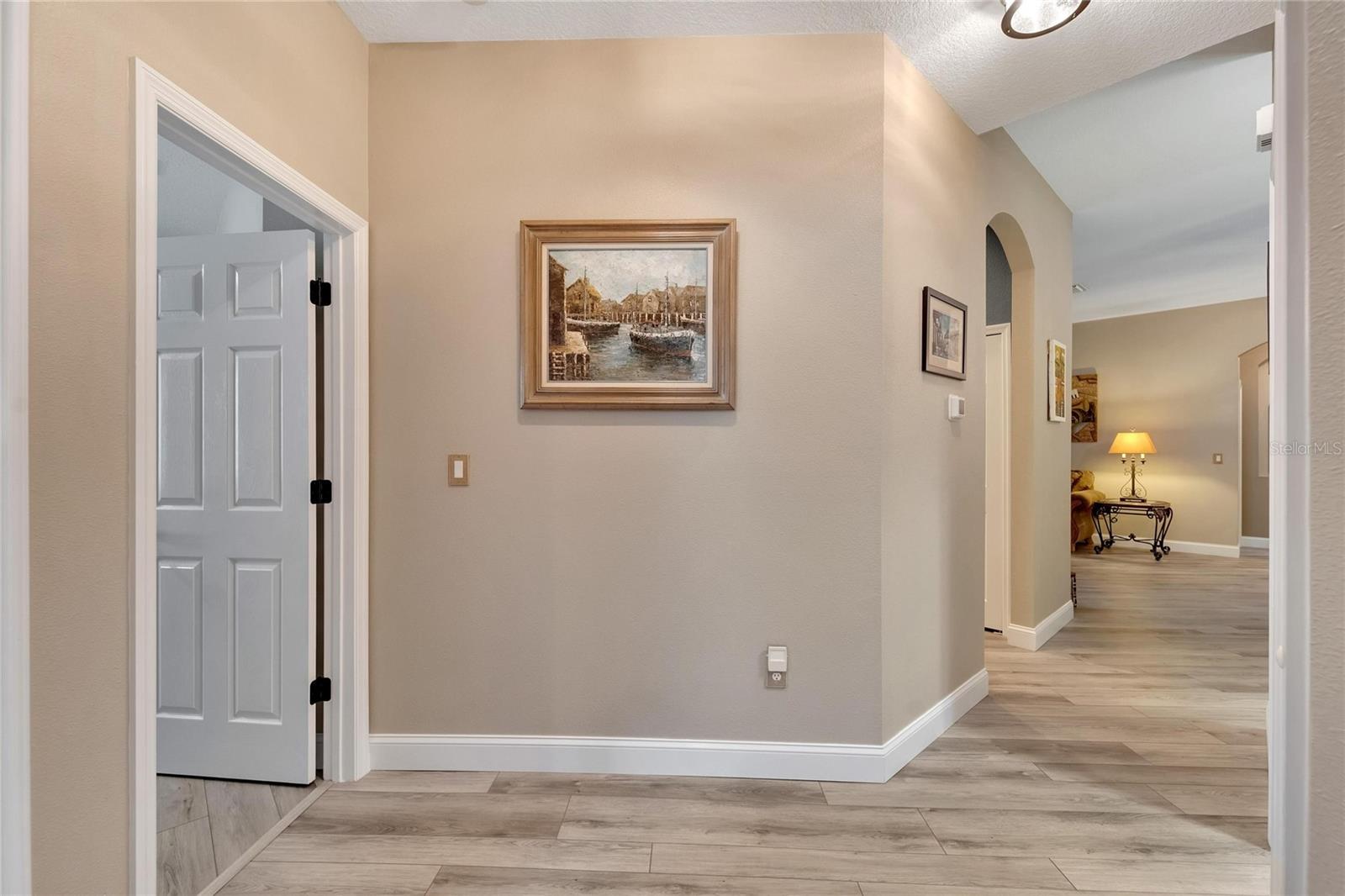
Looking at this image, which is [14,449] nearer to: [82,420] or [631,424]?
[82,420]

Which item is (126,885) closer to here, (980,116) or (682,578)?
(682,578)

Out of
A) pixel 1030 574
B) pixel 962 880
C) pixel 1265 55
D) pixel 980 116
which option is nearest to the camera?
pixel 962 880

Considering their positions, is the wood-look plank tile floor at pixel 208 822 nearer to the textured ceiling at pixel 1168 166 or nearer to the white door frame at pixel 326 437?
the white door frame at pixel 326 437

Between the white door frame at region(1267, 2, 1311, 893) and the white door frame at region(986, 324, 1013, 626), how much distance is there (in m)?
3.37

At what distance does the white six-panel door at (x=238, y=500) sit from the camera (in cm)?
221

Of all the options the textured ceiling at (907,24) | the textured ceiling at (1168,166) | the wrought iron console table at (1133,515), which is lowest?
the wrought iron console table at (1133,515)

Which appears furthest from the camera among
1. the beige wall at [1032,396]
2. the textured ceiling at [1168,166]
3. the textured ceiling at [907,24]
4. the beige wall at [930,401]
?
the beige wall at [1032,396]

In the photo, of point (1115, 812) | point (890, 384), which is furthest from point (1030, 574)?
point (890, 384)

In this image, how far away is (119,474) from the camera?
52.7 inches

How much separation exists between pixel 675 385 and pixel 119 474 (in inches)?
60.7

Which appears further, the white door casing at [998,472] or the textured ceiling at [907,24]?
the white door casing at [998,472]

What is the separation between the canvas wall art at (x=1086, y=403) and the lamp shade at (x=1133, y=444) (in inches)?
18.4

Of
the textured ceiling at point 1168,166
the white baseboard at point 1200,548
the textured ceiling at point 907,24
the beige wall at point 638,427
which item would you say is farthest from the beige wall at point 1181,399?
the beige wall at point 638,427

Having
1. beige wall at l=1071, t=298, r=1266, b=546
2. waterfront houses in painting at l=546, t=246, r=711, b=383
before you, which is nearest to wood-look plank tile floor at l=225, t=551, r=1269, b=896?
waterfront houses in painting at l=546, t=246, r=711, b=383
